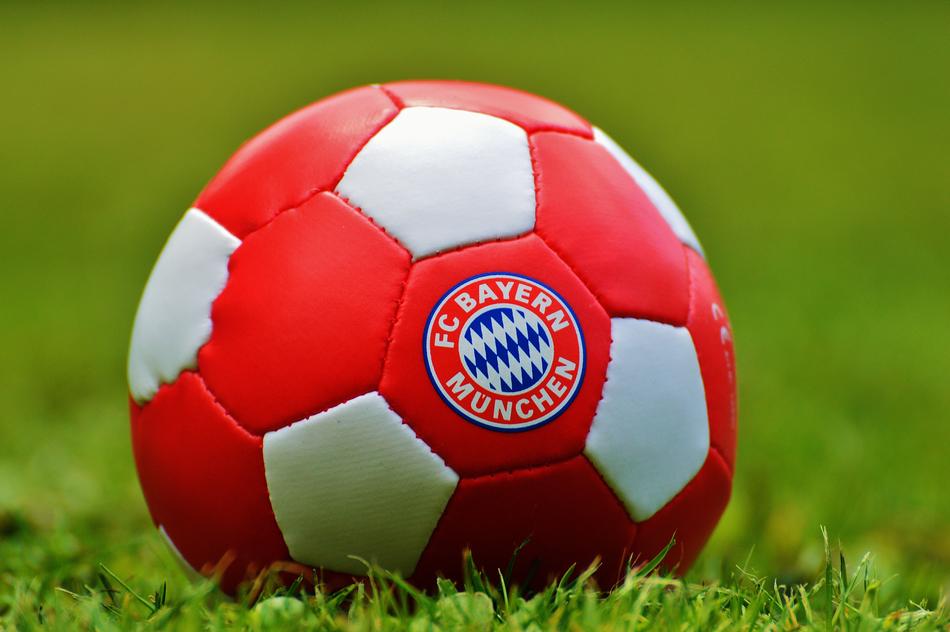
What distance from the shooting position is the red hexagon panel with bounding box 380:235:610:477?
2.19 m

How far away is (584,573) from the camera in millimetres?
2219

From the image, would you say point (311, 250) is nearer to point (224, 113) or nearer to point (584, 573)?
point (584, 573)

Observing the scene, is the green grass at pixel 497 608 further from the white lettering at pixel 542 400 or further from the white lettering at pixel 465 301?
the white lettering at pixel 465 301

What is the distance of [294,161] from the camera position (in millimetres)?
2484

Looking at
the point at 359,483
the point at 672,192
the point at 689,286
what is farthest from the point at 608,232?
the point at 672,192

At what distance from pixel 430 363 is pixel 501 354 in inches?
5.0

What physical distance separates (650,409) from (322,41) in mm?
16123

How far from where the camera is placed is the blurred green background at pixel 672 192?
3.50 metres

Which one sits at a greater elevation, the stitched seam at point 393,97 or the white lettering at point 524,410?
the stitched seam at point 393,97

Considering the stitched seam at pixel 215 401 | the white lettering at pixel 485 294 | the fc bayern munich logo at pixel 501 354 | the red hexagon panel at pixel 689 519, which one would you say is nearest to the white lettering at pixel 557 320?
the fc bayern munich logo at pixel 501 354

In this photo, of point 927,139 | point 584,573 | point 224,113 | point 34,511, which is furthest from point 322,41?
point 584,573

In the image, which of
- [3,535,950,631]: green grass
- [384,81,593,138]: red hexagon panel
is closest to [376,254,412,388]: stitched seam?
[3,535,950,631]: green grass

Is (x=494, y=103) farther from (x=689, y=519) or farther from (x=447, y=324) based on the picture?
(x=689, y=519)

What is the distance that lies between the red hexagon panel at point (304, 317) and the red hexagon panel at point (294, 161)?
0.06m
